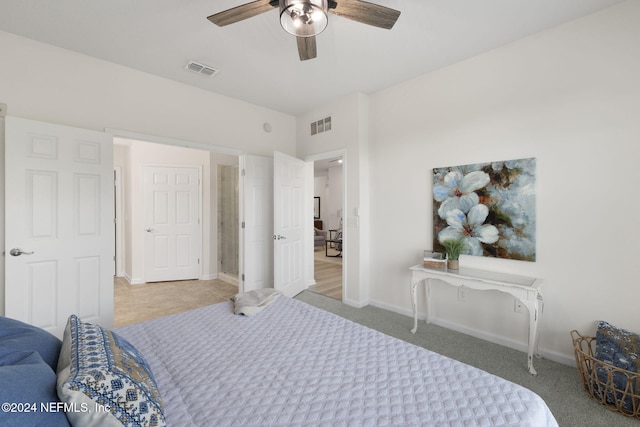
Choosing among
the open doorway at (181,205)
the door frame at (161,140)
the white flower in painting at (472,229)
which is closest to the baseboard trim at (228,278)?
the open doorway at (181,205)

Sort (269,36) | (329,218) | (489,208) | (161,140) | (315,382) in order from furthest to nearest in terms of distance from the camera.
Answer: (329,218) < (161,140) < (489,208) < (269,36) < (315,382)

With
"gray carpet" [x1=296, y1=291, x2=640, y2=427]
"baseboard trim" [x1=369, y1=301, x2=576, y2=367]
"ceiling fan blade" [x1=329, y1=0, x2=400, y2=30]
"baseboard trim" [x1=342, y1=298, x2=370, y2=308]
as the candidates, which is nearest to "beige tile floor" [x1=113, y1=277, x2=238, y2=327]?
"baseboard trim" [x1=342, y1=298, x2=370, y2=308]

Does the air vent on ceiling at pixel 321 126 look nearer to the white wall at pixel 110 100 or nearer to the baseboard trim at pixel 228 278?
the white wall at pixel 110 100

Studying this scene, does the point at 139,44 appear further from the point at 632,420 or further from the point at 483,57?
the point at 632,420

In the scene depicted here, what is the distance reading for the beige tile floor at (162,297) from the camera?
11.4 feet

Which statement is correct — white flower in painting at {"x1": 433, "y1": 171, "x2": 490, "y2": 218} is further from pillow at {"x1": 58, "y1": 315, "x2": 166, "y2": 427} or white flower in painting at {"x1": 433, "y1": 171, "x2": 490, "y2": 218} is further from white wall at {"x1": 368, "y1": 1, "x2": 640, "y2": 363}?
pillow at {"x1": 58, "y1": 315, "x2": 166, "y2": 427}

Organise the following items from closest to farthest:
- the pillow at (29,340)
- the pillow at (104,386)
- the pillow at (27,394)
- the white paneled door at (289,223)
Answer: the pillow at (27,394), the pillow at (104,386), the pillow at (29,340), the white paneled door at (289,223)

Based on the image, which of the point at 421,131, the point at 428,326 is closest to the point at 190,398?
the point at 428,326

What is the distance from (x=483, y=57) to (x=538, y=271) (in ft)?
6.81

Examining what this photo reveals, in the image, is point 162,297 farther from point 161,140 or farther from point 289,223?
point 161,140

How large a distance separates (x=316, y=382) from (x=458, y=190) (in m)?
2.48

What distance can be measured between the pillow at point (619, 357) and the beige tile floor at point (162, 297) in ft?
12.8

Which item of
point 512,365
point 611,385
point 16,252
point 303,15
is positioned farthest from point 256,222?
point 611,385

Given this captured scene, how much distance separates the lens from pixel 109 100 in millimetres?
2879
